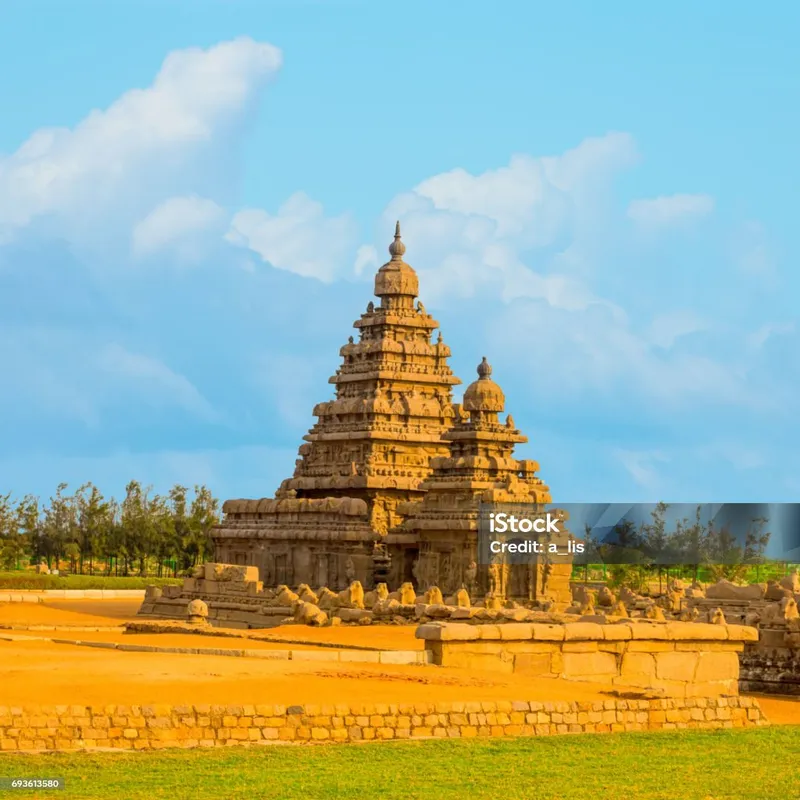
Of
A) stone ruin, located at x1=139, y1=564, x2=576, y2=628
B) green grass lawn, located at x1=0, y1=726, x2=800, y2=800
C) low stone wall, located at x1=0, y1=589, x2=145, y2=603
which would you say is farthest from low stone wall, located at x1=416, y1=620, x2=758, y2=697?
low stone wall, located at x1=0, y1=589, x2=145, y2=603

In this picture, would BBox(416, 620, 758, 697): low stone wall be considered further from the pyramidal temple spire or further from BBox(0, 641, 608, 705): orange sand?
the pyramidal temple spire

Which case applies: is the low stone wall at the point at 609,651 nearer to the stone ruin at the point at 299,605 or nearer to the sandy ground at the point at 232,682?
the sandy ground at the point at 232,682

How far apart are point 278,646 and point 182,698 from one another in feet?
39.0

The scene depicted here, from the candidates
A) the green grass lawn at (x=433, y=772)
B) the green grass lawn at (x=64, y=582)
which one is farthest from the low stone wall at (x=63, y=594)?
the green grass lawn at (x=433, y=772)

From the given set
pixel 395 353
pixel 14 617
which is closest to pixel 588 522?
pixel 395 353

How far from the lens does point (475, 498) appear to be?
2285 inches

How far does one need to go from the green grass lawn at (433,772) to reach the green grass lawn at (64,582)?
4803 cm

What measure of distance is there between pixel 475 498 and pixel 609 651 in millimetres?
32881

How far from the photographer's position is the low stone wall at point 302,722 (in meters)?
17.8

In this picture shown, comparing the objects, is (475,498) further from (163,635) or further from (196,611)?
(163,635)

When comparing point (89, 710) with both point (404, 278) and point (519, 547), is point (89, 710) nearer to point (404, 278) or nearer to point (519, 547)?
point (519, 547)

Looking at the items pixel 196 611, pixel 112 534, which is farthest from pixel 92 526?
pixel 196 611

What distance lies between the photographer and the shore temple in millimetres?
58438

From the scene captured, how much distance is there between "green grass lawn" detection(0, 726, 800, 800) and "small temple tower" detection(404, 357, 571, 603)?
1436 inches
